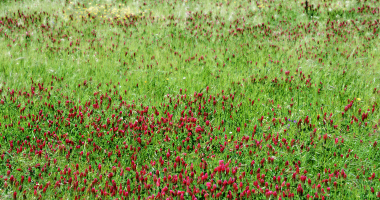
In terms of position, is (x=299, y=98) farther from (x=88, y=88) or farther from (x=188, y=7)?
(x=188, y=7)

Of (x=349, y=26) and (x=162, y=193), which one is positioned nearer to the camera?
(x=162, y=193)

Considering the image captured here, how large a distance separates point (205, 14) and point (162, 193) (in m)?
9.36

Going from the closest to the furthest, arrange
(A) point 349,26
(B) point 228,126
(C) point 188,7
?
1. (B) point 228,126
2. (A) point 349,26
3. (C) point 188,7

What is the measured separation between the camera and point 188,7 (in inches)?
500

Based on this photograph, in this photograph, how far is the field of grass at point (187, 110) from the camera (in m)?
3.97

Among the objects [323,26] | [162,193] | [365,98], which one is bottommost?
[162,193]

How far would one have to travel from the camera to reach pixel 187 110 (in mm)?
5688

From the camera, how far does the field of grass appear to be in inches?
156

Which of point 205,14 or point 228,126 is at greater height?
point 205,14

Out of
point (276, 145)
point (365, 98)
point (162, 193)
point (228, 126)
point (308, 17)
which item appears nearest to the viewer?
point (162, 193)

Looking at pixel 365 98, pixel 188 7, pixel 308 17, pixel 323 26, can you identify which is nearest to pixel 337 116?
pixel 365 98

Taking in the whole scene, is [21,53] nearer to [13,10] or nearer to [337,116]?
[13,10]

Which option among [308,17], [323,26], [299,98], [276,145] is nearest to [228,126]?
[276,145]

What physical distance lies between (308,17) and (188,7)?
4.62 m
